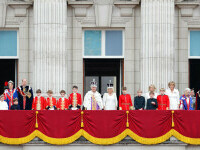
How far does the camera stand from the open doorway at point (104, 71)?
28188 millimetres

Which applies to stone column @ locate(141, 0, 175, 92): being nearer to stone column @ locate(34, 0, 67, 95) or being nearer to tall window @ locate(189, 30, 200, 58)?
tall window @ locate(189, 30, 200, 58)

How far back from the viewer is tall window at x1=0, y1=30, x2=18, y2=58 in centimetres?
2809

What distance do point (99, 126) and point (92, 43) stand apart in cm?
744

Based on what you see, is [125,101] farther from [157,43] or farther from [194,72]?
[194,72]

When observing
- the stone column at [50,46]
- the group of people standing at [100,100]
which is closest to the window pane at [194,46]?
the group of people standing at [100,100]

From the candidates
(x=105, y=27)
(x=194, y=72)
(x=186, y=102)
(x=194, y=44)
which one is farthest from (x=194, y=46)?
(x=186, y=102)

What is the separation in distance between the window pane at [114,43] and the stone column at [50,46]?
254 centimetres

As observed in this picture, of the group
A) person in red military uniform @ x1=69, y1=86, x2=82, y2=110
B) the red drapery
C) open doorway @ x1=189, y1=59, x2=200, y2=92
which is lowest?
the red drapery

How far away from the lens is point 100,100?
2355cm

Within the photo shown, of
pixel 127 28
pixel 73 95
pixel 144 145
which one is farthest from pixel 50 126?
pixel 127 28

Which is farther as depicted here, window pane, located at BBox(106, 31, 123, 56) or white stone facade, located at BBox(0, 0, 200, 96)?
window pane, located at BBox(106, 31, 123, 56)

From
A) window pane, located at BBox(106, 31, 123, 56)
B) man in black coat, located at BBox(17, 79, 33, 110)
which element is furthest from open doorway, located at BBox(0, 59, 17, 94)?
window pane, located at BBox(106, 31, 123, 56)

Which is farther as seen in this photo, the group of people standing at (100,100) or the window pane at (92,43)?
the window pane at (92,43)

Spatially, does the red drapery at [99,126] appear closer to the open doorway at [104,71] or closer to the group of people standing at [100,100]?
the group of people standing at [100,100]
